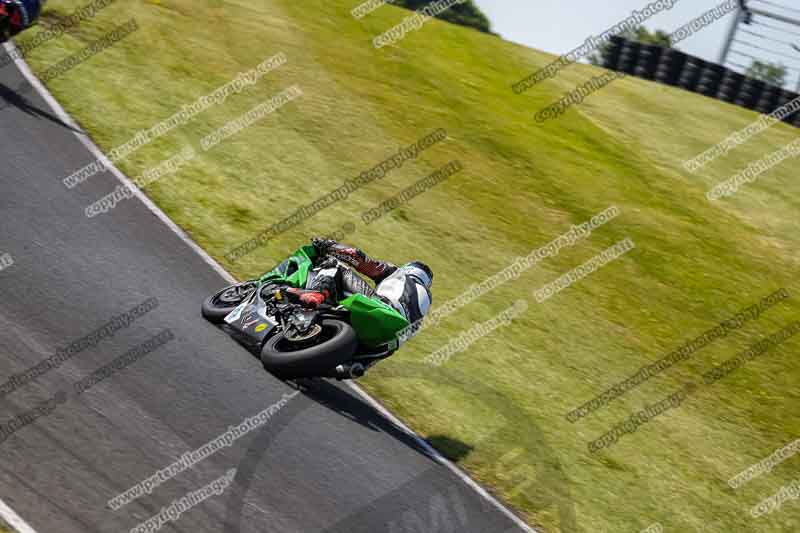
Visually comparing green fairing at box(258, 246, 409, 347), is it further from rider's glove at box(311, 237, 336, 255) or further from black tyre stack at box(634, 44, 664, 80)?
black tyre stack at box(634, 44, 664, 80)

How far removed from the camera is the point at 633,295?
13.7 metres

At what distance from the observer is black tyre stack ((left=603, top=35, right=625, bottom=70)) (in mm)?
26094

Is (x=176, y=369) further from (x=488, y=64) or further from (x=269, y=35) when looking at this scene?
(x=488, y=64)

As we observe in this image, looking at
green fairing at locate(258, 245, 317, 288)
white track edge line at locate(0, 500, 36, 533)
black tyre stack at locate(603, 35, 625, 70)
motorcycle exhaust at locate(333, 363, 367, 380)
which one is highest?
green fairing at locate(258, 245, 317, 288)

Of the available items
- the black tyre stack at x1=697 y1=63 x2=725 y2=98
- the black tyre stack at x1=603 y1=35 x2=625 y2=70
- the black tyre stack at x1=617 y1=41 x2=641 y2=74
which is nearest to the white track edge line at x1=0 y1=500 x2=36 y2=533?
the black tyre stack at x1=697 y1=63 x2=725 y2=98

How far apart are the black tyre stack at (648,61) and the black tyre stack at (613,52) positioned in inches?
25.2

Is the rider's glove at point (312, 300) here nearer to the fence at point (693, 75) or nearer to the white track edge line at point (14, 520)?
the white track edge line at point (14, 520)

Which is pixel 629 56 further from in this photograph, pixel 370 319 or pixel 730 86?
pixel 370 319

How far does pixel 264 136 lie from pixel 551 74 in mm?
10662

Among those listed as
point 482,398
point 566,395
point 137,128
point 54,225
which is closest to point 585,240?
point 566,395

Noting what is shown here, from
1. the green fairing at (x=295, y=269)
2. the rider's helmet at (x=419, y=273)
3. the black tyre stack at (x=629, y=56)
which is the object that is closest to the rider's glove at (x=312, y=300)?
the green fairing at (x=295, y=269)

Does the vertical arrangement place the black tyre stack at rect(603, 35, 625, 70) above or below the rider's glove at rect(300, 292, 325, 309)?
below

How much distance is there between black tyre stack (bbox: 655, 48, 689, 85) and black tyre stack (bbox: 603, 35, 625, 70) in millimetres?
1321

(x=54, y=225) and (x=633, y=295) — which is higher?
(x=54, y=225)
